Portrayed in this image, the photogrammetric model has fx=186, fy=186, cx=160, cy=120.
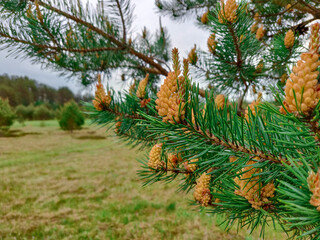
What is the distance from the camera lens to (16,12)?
54.3 inches

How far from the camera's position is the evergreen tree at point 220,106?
316 mm

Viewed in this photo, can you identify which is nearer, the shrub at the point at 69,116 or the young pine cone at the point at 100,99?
the young pine cone at the point at 100,99

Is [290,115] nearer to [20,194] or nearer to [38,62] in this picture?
[38,62]

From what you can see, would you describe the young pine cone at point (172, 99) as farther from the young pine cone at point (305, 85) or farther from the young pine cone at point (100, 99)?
the young pine cone at point (100, 99)

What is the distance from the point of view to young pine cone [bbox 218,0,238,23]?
2.25 ft

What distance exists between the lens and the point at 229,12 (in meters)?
0.70

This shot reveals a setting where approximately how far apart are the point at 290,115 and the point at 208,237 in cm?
275

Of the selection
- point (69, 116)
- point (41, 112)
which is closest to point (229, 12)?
point (69, 116)

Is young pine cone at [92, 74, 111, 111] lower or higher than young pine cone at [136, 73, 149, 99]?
lower

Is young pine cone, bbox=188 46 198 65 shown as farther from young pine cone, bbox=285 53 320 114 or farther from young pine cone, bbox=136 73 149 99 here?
young pine cone, bbox=285 53 320 114

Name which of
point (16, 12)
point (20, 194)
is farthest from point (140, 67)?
point (20, 194)

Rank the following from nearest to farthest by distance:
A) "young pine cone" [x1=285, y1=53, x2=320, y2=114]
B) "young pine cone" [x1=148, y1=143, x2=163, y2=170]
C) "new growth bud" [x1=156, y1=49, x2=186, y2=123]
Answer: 1. "young pine cone" [x1=285, y1=53, x2=320, y2=114]
2. "new growth bud" [x1=156, y1=49, x2=186, y2=123]
3. "young pine cone" [x1=148, y1=143, x2=163, y2=170]

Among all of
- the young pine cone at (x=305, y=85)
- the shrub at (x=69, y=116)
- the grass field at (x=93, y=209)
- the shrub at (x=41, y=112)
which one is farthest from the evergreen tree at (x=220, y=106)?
the shrub at (x=41, y=112)

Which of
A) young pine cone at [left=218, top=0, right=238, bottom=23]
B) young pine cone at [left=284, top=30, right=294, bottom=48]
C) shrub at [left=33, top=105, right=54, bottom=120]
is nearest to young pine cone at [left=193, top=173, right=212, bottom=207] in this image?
young pine cone at [left=218, top=0, right=238, bottom=23]
